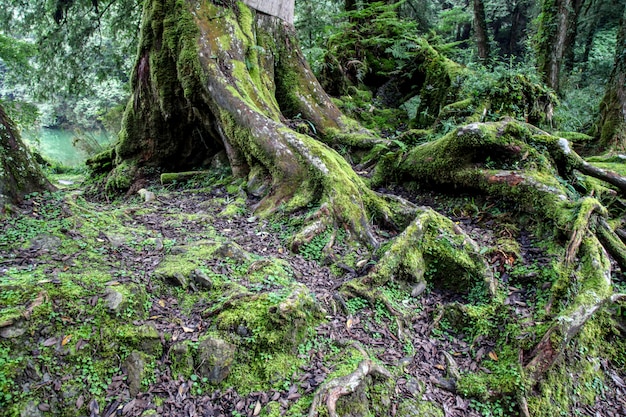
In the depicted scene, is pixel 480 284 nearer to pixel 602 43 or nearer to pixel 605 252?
pixel 605 252

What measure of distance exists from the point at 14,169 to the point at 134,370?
322 cm

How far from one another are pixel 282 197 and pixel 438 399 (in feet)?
10.5

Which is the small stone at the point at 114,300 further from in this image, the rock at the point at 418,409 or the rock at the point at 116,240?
the rock at the point at 418,409

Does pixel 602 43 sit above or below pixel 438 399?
above

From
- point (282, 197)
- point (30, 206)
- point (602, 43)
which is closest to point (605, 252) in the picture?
point (282, 197)

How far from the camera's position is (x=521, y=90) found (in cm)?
728

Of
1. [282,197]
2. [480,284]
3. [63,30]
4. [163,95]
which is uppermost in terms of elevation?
[63,30]

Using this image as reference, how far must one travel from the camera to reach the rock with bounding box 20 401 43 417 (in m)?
2.40

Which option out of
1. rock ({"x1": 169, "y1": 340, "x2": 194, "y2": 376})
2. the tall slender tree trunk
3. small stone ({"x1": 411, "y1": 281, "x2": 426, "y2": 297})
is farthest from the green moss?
the tall slender tree trunk

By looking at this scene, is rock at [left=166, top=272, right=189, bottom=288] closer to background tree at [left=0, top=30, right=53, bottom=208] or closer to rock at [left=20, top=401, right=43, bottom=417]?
rock at [left=20, top=401, right=43, bottom=417]

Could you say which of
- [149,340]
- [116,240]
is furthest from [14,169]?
[149,340]

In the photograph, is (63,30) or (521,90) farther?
(63,30)

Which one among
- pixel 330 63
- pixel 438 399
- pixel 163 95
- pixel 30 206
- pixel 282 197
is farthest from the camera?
pixel 330 63

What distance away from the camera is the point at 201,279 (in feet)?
12.2
